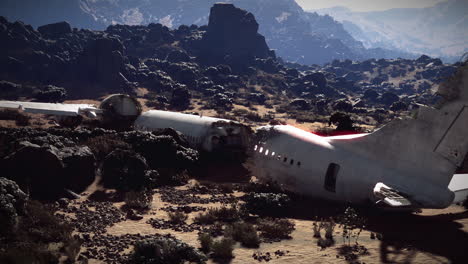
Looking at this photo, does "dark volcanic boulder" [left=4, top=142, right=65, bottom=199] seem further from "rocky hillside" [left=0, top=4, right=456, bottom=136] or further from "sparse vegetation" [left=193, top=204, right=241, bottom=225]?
"rocky hillside" [left=0, top=4, right=456, bottom=136]

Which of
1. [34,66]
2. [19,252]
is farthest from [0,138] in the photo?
[34,66]

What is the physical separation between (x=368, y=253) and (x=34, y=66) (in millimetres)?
114528

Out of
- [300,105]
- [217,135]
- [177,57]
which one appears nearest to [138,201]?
[217,135]

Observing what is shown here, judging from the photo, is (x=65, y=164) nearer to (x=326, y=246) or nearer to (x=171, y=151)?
(x=171, y=151)

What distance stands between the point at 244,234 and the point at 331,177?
260 inches

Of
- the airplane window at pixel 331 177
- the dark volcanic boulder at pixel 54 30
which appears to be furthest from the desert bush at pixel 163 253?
the dark volcanic boulder at pixel 54 30

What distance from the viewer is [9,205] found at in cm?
1383

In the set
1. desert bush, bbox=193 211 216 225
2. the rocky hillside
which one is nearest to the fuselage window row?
desert bush, bbox=193 211 216 225

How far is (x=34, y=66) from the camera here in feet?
340

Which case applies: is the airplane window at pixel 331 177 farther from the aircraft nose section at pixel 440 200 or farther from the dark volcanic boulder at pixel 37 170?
the dark volcanic boulder at pixel 37 170

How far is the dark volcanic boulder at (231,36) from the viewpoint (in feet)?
583

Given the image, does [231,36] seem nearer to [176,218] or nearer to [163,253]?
[176,218]

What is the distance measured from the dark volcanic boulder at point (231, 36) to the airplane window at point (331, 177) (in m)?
158

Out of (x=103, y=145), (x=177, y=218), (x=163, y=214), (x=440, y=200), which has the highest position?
(x=440, y=200)
